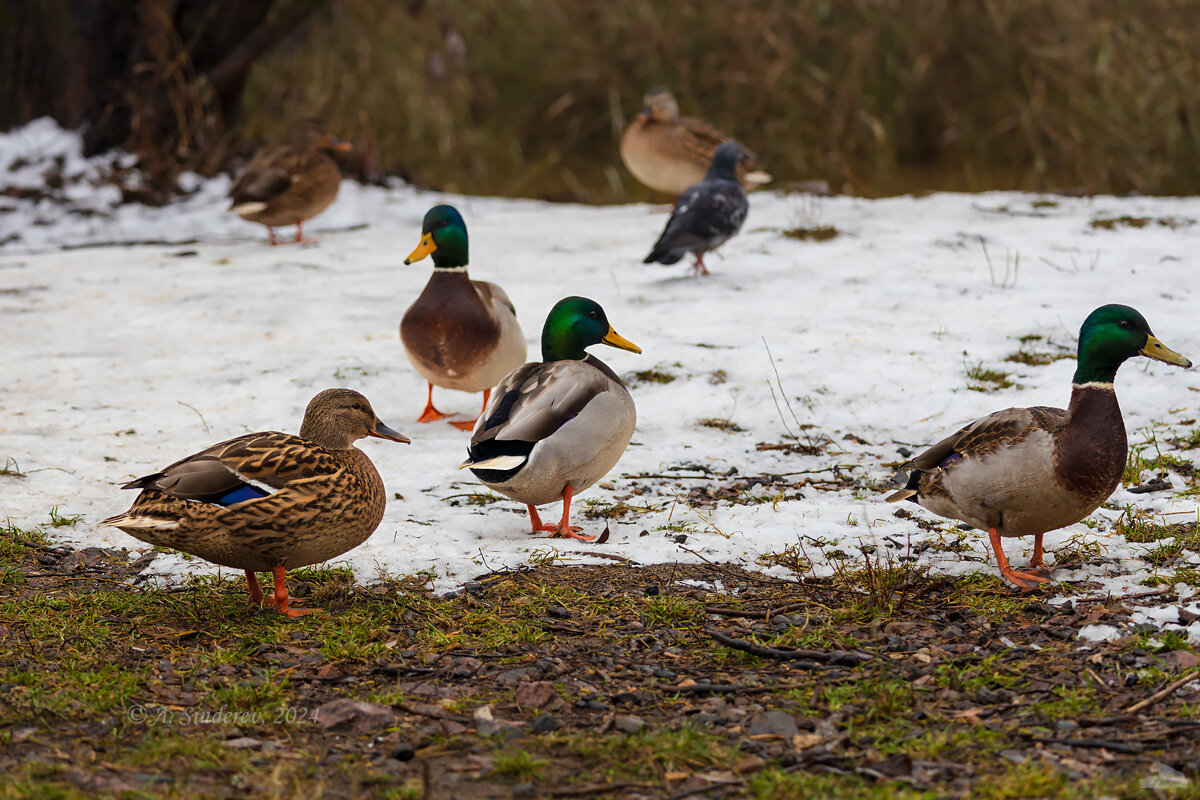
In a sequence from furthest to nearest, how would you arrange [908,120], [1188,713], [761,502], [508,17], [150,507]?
[508,17] → [908,120] → [761,502] → [150,507] → [1188,713]

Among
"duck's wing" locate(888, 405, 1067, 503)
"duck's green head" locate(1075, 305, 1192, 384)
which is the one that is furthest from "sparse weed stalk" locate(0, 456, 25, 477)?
"duck's green head" locate(1075, 305, 1192, 384)

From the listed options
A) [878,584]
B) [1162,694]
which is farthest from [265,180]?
[1162,694]

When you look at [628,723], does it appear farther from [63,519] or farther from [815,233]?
[815,233]

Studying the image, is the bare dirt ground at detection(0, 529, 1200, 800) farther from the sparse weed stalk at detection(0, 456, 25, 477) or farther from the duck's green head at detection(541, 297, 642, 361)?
the duck's green head at detection(541, 297, 642, 361)

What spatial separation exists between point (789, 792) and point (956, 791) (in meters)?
0.39

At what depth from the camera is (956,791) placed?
276 centimetres

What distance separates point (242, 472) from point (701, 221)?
480 centimetres

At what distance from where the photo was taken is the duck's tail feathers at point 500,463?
442cm

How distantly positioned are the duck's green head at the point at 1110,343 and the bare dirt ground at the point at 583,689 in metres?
0.82

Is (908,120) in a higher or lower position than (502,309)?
higher

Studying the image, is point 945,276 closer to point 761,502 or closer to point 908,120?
point 761,502

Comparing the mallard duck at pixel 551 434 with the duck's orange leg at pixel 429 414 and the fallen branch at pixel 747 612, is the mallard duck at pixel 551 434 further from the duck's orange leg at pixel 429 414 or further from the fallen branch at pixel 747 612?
the duck's orange leg at pixel 429 414

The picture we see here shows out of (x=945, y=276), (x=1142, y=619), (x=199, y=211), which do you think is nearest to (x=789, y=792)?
(x=1142, y=619)

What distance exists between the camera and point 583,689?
3.37 metres
